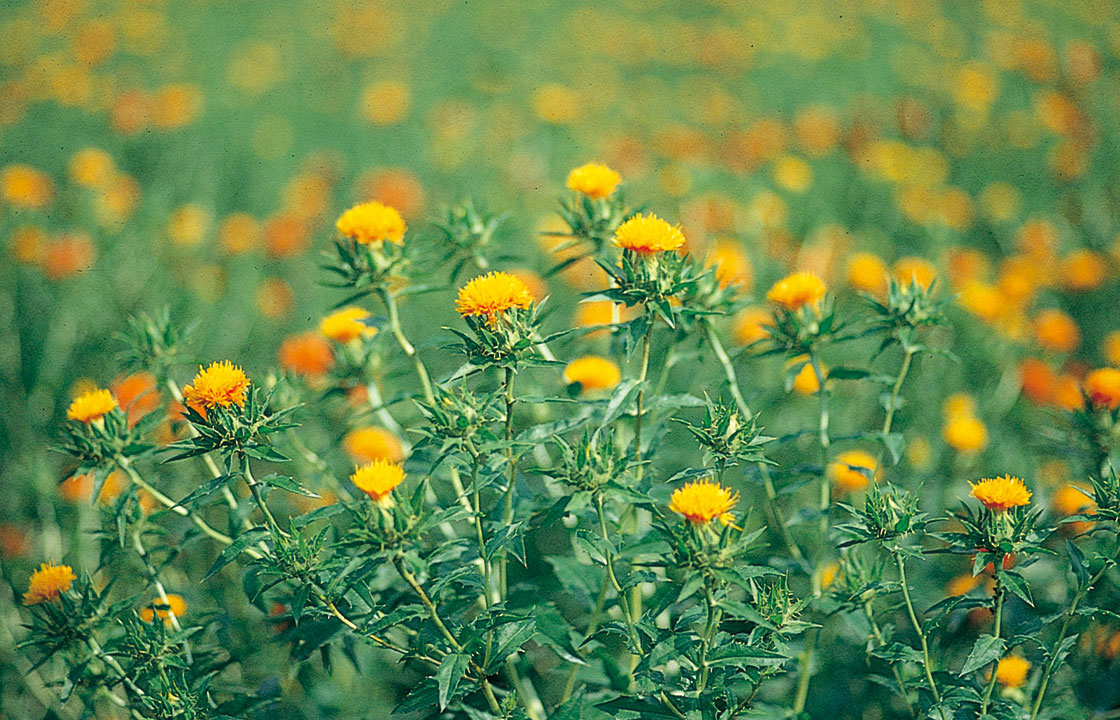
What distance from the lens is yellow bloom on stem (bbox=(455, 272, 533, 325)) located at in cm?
163

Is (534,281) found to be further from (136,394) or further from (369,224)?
(369,224)

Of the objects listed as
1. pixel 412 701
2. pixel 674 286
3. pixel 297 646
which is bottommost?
pixel 297 646

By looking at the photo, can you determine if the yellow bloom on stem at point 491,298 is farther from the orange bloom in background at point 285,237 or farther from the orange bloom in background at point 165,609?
the orange bloom in background at point 285,237

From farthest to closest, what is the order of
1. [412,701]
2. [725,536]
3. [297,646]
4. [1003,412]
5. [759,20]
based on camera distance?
[759,20], [1003,412], [297,646], [412,701], [725,536]

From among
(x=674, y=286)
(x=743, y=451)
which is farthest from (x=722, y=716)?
(x=674, y=286)

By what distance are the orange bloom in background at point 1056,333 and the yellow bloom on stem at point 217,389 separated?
3.45 meters

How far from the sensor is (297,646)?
1.94 metres

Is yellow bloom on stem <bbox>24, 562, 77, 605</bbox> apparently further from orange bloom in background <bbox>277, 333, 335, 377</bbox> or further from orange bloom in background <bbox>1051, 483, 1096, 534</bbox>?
orange bloom in background <bbox>1051, 483, 1096, 534</bbox>

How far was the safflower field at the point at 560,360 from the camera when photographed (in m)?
1.67

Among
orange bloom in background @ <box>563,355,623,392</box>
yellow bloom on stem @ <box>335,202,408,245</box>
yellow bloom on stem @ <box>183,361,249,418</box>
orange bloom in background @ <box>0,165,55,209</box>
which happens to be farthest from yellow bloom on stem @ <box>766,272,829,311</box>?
orange bloom in background @ <box>0,165,55,209</box>

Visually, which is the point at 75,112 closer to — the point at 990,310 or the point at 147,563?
the point at 147,563

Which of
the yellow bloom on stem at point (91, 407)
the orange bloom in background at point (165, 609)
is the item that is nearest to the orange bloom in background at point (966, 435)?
the orange bloom in background at point (165, 609)

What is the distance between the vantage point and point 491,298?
163cm

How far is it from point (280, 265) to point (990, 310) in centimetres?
382
